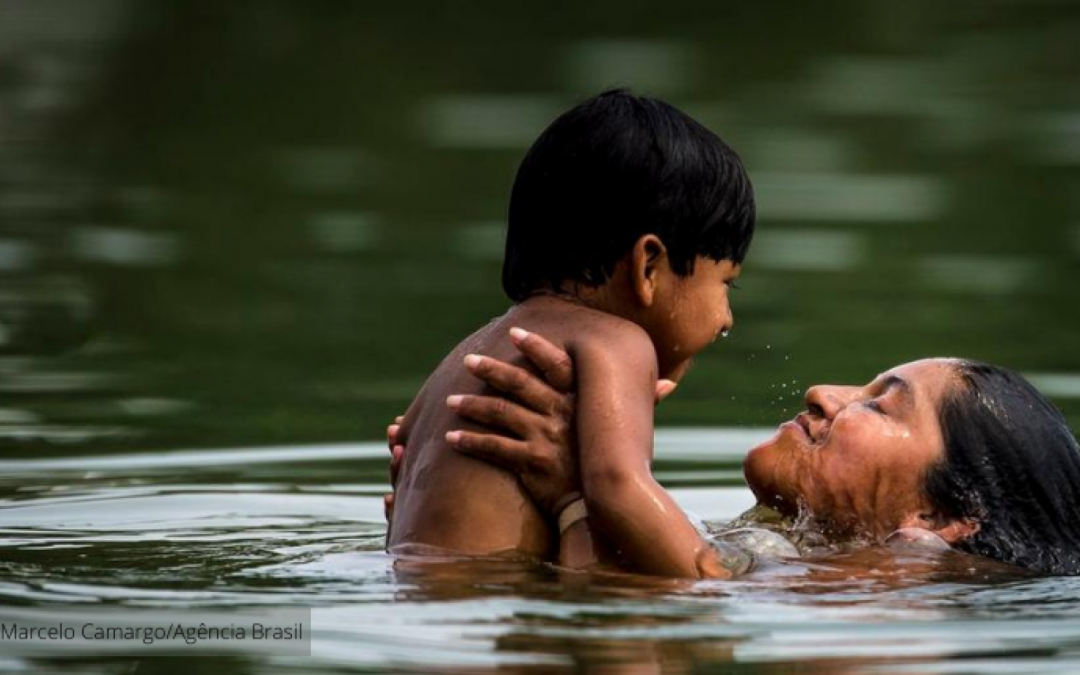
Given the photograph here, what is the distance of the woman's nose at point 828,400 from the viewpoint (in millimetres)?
7031

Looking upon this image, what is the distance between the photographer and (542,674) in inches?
211

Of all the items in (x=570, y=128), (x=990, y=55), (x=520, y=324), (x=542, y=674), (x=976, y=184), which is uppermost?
(x=990, y=55)

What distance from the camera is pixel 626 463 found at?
6.09m

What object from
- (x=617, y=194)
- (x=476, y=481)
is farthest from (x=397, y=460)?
(x=617, y=194)

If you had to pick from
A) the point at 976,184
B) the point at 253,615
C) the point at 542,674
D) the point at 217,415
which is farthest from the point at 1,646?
the point at 976,184

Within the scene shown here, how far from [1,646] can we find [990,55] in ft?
37.3

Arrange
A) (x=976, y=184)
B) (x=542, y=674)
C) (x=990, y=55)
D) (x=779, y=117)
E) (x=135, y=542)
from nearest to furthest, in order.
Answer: (x=542, y=674)
(x=135, y=542)
(x=976, y=184)
(x=779, y=117)
(x=990, y=55)

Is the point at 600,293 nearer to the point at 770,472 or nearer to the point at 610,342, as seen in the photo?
the point at 610,342

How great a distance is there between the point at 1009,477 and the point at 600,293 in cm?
123

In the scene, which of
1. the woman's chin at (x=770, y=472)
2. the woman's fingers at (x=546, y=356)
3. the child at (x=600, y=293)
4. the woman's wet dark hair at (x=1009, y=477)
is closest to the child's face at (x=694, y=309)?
the child at (x=600, y=293)

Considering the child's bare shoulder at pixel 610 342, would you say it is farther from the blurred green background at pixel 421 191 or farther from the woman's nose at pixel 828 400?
the blurred green background at pixel 421 191

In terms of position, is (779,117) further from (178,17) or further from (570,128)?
(570,128)

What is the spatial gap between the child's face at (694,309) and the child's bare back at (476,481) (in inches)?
8.4

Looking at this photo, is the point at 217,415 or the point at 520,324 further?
the point at 217,415
